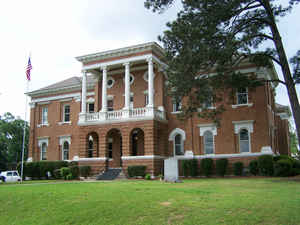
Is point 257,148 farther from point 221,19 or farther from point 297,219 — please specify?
point 297,219

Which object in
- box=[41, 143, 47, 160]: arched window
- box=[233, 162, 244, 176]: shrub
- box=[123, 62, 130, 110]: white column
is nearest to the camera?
box=[233, 162, 244, 176]: shrub

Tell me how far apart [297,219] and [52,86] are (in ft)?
125

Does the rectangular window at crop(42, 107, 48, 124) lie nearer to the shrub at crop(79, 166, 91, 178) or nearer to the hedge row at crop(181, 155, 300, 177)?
the shrub at crop(79, 166, 91, 178)

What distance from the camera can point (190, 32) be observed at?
18891mm

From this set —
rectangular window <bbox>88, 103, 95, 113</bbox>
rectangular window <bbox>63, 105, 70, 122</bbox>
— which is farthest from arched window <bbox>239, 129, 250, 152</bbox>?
rectangular window <bbox>63, 105, 70, 122</bbox>

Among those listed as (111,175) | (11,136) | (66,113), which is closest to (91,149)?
(111,175)

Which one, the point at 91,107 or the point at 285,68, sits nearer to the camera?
the point at 285,68

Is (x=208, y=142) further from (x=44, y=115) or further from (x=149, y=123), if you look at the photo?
(x=44, y=115)

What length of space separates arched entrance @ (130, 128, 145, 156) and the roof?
29.4 ft

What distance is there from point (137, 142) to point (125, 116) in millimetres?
3728

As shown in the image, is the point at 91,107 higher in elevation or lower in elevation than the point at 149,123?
higher

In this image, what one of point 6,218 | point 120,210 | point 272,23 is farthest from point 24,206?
point 272,23

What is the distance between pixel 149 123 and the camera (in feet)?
97.7

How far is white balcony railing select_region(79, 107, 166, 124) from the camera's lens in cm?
3007
